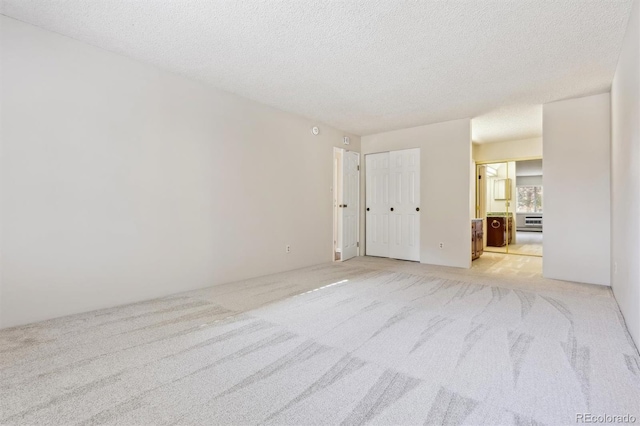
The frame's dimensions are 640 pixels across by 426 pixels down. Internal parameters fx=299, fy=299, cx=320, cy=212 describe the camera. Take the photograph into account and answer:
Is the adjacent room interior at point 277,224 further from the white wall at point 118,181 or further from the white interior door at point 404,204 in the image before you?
the white interior door at point 404,204

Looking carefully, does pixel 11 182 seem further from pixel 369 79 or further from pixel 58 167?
pixel 369 79

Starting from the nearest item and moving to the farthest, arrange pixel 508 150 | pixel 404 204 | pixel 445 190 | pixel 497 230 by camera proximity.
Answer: pixel 445 190, pixel 404 204, pixel 508 150, pixel 497 230

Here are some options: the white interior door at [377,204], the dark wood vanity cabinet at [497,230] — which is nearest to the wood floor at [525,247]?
the dark wood vanity cabinet at [497,230]

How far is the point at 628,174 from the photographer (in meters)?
2.68

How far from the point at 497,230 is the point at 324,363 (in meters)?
7.53

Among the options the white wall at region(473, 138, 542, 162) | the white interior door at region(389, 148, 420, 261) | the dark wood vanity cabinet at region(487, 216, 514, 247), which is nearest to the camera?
the white interior door at region(389, 148, 420, 261)

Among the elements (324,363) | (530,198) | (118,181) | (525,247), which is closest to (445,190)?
(525,247)

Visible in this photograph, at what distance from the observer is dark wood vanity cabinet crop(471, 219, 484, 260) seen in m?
6.07

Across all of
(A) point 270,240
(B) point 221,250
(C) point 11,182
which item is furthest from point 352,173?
(C) point 11,182

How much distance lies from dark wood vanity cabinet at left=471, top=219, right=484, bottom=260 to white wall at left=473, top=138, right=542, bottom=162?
1.79 m

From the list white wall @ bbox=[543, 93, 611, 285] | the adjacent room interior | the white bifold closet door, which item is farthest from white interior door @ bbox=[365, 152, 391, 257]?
white wall @ bbox=[543, 93, 611, 285]

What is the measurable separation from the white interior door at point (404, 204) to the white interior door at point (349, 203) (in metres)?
0.75

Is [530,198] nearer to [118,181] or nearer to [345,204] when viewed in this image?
[345,204]

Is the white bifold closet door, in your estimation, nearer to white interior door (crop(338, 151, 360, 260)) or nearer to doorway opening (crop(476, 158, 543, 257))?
white interior door (crop(338, 151, 360, 260))
